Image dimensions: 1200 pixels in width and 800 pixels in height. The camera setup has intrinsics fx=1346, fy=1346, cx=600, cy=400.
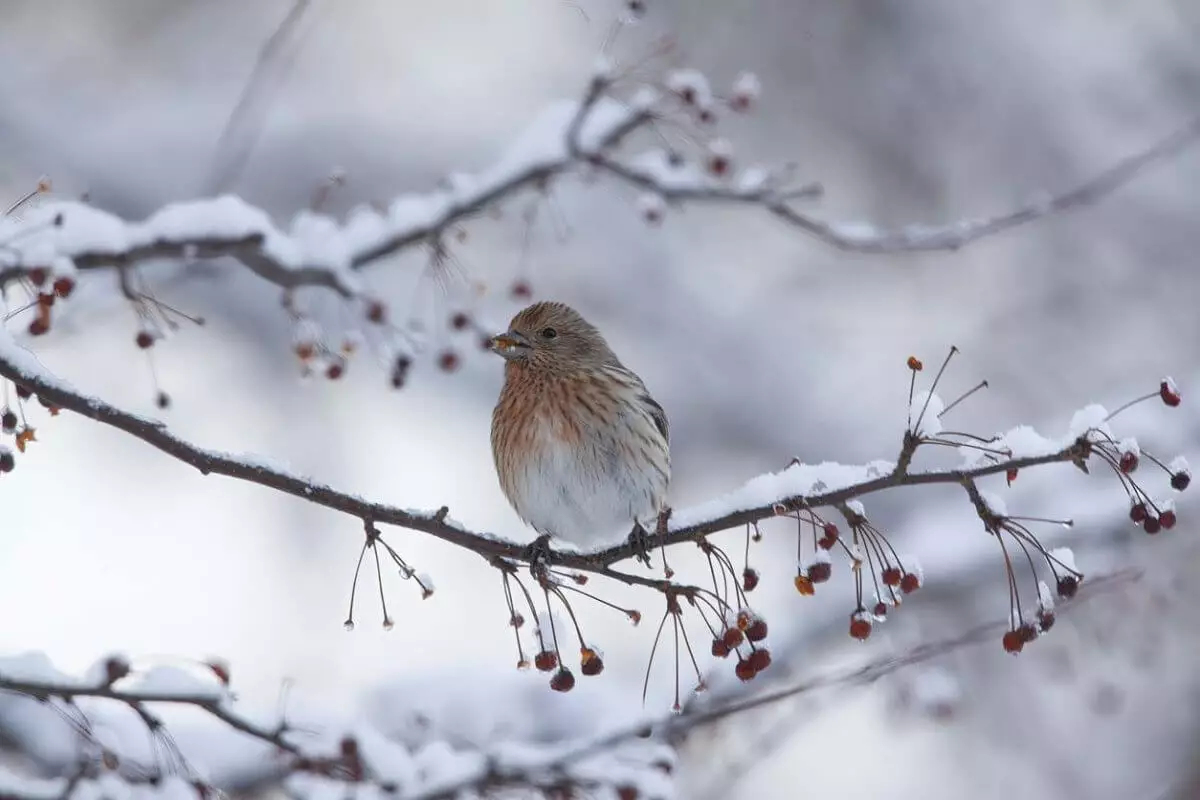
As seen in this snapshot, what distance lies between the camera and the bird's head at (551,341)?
652 cm

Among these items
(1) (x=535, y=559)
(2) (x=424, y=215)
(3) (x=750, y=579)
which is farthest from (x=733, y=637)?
(2) (x=424, y=215)

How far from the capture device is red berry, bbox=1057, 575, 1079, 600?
328 cm

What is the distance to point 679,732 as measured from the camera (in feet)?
17.0

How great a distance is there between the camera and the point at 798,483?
11.5ft

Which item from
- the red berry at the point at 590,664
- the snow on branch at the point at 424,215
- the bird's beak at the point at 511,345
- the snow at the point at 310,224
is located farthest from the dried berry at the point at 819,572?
the bird's beak at the point at 511,345

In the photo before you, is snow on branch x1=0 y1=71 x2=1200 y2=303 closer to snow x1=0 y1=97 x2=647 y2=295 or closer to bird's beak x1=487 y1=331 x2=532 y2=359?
snow x1=0 y1=97 x2=647 y2=295

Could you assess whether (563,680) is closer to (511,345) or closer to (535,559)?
(535,559)

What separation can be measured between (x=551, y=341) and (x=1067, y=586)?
366cm

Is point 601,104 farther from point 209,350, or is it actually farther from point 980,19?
point 980,19

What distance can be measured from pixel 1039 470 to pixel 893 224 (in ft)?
11.7

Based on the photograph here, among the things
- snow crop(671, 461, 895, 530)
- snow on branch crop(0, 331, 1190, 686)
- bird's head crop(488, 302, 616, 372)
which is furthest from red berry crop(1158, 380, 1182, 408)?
bird's head crop(488, 302, 616, 372)

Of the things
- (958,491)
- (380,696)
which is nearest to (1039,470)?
(958,491)

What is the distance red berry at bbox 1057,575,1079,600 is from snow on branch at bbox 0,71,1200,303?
1579 millimetres

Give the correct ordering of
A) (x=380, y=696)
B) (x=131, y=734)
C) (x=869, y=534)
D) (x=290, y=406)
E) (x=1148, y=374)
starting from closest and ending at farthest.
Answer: (x=869, y=534), (x=131, y=734), (x=380, y=696), (x=290, y=406), (x=1148, y=374)
